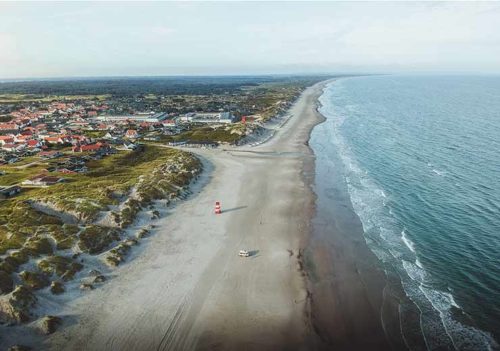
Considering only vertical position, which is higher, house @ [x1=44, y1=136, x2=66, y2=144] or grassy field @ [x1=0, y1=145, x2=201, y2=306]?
grassy field @ [x1=0, y1=145, x2=201, y2=306]

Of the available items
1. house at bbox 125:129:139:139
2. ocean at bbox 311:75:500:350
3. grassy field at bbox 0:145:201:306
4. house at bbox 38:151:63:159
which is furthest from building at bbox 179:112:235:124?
grassy field at bbox 0:145:201:306

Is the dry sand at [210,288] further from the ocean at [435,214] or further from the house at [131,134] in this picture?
the house at [131,134]

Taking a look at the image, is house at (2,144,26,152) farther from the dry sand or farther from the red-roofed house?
the dry sand

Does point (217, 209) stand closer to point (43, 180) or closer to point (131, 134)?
point (43, 180)

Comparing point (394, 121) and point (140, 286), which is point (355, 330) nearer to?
point (140, 286)

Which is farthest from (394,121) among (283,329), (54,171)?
(283,329)

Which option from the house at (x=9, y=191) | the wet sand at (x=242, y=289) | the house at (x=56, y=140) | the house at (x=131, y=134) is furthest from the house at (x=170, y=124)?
the wet sand at (x=242, y=289)
